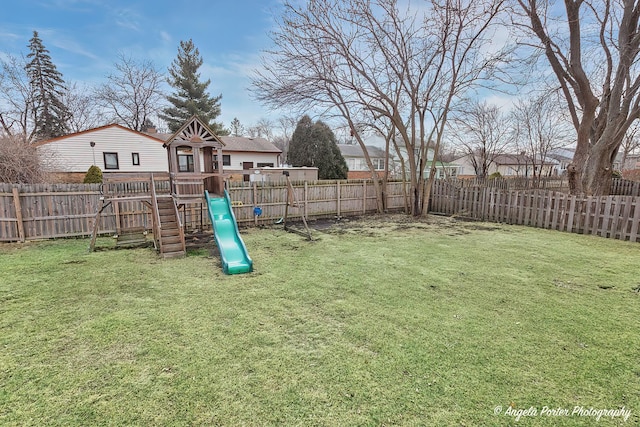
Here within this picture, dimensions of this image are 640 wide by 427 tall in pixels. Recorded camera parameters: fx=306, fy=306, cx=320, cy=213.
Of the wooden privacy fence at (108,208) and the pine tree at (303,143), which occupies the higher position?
the pine tree at (303,143)

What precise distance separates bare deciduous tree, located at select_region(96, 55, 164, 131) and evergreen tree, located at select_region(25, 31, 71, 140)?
3.47 meters

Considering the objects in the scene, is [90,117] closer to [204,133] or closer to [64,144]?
[64,144]

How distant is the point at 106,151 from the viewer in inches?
778

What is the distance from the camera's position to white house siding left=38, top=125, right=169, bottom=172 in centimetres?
1855

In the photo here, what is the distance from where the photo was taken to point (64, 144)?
731 inches

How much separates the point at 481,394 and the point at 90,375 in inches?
137

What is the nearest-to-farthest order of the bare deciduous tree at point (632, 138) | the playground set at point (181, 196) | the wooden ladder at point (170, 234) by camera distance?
1. the wooden ladder at point (170, 234)
2. the playground set at point (181, 196)
3. the bare deciduous tree at point (632, 138)

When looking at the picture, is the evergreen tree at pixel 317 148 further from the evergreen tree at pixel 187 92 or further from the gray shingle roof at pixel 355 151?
the evergreen tree at pixel 187 92

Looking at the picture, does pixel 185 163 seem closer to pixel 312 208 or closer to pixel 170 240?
pixel 170 240

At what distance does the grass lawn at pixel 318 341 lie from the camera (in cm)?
245

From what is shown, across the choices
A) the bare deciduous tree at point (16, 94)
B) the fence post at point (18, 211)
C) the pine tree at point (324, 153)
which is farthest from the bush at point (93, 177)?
the pine tree at point (324, 153)

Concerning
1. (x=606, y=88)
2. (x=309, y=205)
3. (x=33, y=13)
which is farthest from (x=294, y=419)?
(x=33, y=13)

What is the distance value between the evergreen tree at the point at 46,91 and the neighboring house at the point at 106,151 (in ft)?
40.5

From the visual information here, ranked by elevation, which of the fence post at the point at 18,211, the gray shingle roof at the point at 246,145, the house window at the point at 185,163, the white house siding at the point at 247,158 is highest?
the gray shingle roof at the point at 246,145
